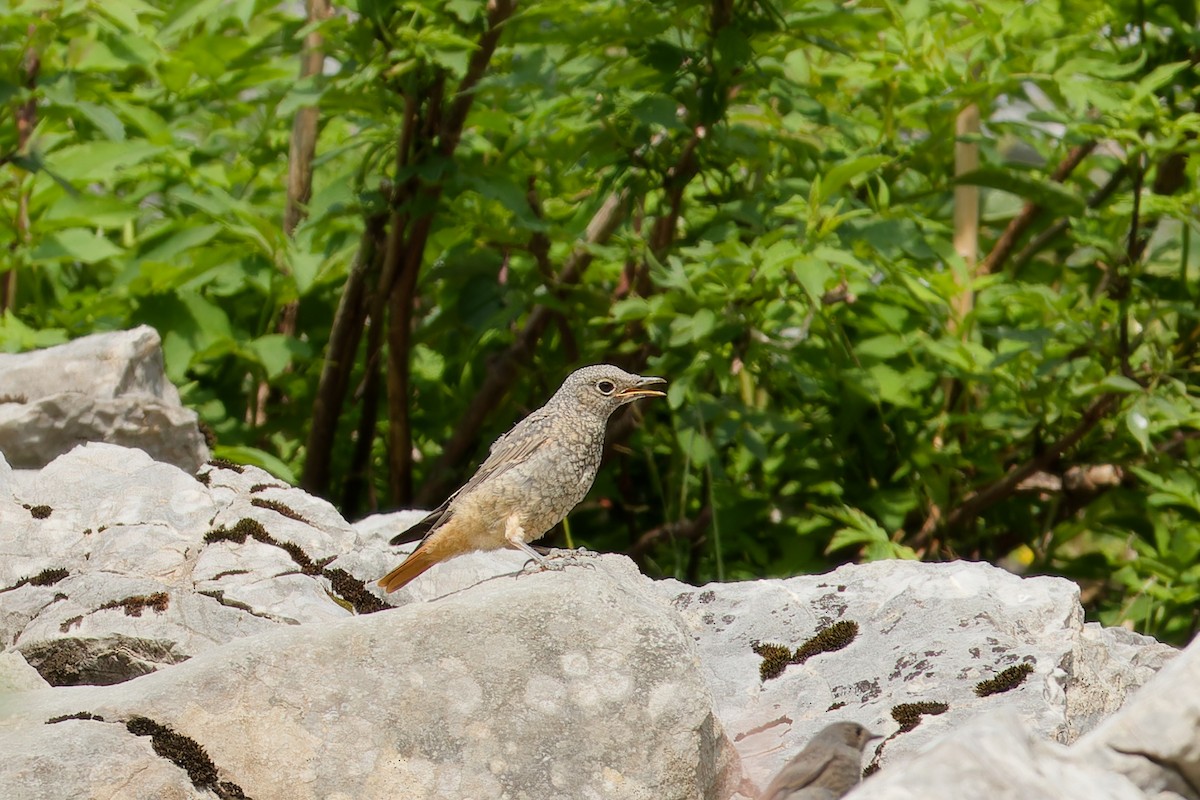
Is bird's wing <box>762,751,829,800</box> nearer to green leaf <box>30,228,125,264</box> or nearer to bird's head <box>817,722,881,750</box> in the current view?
bird's head <box>817,722,881,750</box>

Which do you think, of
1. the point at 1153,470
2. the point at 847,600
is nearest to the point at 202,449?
the point at 847,600

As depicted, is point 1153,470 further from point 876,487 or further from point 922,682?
point 922,682

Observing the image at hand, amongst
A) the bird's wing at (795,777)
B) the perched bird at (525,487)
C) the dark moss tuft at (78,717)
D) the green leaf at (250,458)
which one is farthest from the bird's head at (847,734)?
the green leaf at (250,458)

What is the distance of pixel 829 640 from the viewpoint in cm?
502

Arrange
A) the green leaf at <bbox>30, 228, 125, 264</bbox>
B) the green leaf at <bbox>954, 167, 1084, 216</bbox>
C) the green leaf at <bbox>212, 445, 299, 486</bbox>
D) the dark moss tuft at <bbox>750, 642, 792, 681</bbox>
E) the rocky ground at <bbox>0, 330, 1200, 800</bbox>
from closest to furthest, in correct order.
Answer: the rocky ground at <bbox>0, 330, 1200, 800</bbox>
the dark moss tuft at <bbox>750, 642, 792, 681</bbox>
the green leaf at <bbox>212, 445, 299, 486</bbox>
the green leaf at <bbox>954, 167, 1084, 216</bbox>
the green leaf at <bbox>30, 228, 125, 264</bbox>

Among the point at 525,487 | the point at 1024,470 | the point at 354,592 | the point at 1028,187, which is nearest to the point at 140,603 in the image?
the point at 354,592

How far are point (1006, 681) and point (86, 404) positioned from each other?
11.9ft

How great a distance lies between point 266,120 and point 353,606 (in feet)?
10.6

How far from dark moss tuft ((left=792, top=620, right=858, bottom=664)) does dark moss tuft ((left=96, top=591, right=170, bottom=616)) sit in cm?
201

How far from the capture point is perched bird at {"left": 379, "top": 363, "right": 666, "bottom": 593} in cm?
508

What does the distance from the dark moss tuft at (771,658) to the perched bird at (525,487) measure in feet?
2.60

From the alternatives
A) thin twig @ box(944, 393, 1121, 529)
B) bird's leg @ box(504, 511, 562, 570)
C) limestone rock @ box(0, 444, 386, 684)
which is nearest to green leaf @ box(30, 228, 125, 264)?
limestone rock @ box(0, 444, 386, 684)

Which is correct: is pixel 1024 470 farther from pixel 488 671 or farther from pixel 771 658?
pixel 488 671

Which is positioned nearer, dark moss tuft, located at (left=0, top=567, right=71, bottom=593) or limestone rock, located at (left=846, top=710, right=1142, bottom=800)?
limestone rock, located at (left=846, top=710, right=1142, bottom=800)
